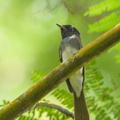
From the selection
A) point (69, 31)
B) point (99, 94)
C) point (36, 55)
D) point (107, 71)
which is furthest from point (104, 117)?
point (36, 55)

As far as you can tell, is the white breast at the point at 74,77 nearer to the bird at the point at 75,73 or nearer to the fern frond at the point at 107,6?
the bird at the point at 75,73

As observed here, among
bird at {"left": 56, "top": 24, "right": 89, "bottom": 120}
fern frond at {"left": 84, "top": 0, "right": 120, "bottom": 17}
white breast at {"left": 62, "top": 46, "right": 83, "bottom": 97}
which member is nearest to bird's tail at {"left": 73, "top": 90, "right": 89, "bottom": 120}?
bird at {"left": 56, "top": 24, "right": 89, "bottom": 120}

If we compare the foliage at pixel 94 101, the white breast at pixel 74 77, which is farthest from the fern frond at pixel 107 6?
the white breast at pixel 74 77

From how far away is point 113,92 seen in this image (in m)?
2.21

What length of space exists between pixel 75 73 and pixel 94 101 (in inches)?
47.7

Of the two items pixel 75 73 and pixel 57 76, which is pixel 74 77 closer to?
pixel 75 73

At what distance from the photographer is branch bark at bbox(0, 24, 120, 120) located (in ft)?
5.09

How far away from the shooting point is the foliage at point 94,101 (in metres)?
2.05

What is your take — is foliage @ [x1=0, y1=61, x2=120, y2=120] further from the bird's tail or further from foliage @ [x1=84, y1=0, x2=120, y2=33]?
foliage @ [x1=84, y1=0, x2=120, y2=33]

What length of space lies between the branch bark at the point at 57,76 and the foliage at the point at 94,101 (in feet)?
1.51

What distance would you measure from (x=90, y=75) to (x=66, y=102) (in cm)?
23

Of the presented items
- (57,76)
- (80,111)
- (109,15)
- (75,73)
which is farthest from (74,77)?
(57,76)

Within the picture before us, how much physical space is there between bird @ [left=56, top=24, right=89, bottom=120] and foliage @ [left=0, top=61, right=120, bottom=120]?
9 cm

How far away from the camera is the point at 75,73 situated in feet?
11.1
